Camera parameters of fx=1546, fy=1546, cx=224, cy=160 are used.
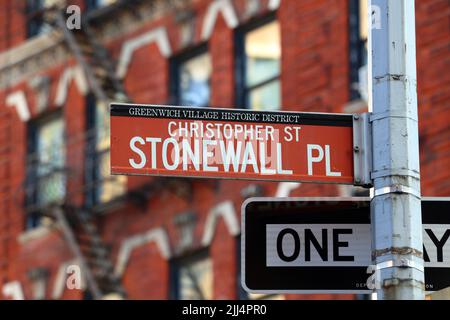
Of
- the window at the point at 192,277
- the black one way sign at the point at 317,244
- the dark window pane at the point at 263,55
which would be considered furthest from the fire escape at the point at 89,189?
the black one way sign at the point at 317,244

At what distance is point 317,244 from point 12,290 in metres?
20.4

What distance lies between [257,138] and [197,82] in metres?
18.2

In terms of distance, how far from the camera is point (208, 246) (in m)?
24.4

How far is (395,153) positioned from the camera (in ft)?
23.1

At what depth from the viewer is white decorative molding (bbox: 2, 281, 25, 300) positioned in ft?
89.3

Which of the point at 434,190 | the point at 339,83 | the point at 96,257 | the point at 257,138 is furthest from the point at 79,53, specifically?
the point at 257,138

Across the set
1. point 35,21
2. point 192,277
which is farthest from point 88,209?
point 35,21

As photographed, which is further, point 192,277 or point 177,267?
point 177,267

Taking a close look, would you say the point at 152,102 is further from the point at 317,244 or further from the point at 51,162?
the point at 317,244

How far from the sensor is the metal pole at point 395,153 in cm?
687

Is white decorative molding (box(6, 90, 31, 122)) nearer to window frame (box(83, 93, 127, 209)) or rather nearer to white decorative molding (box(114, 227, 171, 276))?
window frame (box(83, 93, 127, 209))

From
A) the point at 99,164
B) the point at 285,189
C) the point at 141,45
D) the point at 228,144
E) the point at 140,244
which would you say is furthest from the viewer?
the point at 99,164

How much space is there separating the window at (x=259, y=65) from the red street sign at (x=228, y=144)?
16.6m
